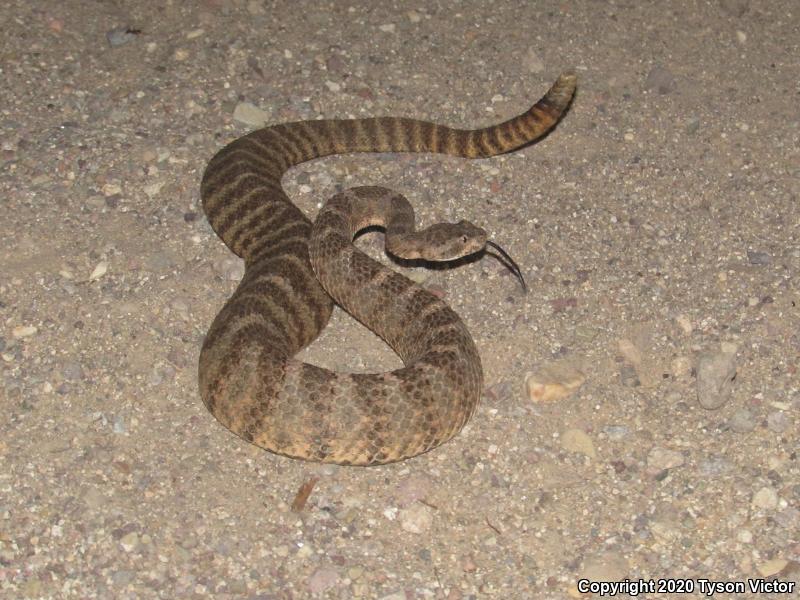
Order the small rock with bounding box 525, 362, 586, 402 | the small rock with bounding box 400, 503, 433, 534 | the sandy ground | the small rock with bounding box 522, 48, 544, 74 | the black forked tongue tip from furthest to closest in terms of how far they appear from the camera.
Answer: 1. the small rock with bounding box 522, 48, 544, 74
2. the black forked tongue tip
3. the small rock with bounding box 525, 362, 586, 402
4. the small rock with bounding box 400, 503, 433, 534
5. the sandy ground

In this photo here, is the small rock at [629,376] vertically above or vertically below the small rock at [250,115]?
above

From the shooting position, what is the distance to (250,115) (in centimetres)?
938

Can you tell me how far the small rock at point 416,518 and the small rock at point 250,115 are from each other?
4.30 meters

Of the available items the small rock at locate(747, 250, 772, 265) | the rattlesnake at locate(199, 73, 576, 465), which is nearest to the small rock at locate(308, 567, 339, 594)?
the rattlesnake at locate(199, 73, 576, 465)

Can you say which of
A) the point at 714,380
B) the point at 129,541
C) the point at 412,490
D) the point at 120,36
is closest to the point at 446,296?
the point at 412,490

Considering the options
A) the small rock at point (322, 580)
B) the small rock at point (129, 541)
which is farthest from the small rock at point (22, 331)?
the small rock at point (322, 580)

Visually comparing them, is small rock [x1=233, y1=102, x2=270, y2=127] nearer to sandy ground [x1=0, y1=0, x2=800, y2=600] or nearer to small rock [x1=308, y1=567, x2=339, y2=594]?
sandy ground [x1=0, y1=0, x2=800, y2=600]

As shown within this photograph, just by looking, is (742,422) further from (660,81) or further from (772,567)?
(660,81)

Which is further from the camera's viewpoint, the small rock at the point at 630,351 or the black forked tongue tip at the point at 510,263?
the black forked tongue tip at the point at 510,263

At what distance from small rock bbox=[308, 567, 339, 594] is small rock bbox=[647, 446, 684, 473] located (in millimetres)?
2192

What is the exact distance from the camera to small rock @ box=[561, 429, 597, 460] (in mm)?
6805

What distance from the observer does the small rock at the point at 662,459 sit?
668cm

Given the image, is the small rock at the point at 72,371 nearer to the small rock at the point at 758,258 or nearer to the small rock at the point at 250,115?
the small rock at the point at 250,115

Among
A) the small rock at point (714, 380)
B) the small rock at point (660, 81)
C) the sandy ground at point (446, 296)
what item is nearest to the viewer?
the sandy ground at point (446, 296)
